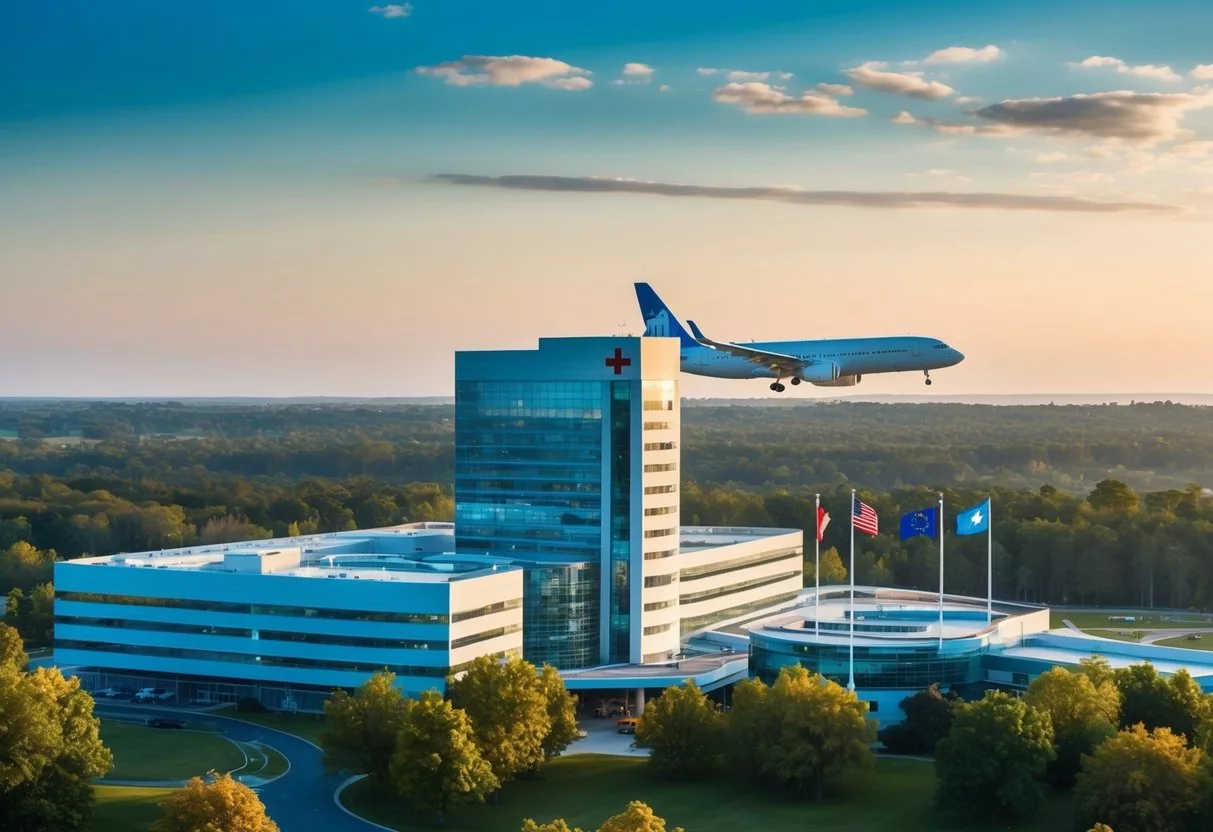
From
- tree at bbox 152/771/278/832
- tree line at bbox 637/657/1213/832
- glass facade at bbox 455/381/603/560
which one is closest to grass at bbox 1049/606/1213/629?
glass facade at bbox 455/381/603/560

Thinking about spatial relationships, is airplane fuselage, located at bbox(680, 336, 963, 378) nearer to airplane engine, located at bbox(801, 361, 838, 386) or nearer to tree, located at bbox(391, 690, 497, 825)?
airplane engine, located at bbox(801, 361, 838, 386)

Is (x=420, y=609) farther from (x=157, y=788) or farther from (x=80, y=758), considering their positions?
(x=80, y=758)

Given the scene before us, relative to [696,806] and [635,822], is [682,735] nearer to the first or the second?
[696,806]

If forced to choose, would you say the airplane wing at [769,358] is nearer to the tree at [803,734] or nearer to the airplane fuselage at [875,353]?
the airplane fuselage at [875,353]

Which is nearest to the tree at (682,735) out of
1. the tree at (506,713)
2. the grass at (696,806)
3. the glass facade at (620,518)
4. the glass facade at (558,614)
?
the grass at (696,806)

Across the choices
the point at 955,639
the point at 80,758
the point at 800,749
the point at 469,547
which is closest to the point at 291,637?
the point at 469,547
